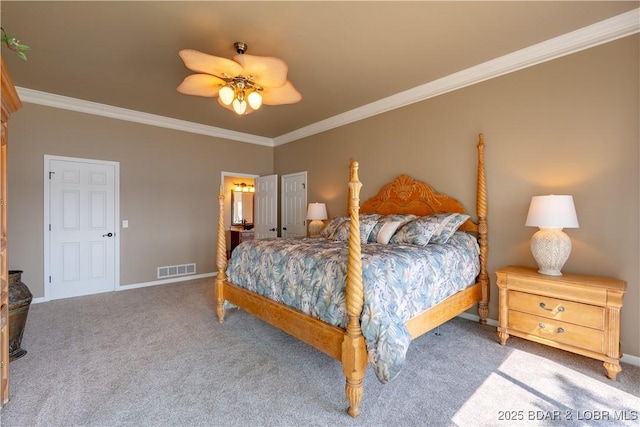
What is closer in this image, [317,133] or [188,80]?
[188,80]

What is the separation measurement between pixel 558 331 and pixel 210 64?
3389 mm

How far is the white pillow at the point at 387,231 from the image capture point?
308 centimetres

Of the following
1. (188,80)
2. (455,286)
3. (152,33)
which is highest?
(152,33)

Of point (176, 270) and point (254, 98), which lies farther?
point (176, 270)

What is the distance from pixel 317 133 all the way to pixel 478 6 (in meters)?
3.17

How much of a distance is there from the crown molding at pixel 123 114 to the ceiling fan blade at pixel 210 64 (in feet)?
9.48

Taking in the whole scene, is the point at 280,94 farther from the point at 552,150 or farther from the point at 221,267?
the point at 552,150

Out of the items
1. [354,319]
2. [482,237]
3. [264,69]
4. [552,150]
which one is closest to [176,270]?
[264,69]

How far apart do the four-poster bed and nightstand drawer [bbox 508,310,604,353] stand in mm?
431

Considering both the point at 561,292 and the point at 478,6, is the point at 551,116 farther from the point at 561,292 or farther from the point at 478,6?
the point at 561,292

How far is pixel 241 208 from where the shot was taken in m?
7.88

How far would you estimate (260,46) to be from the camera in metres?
2.65

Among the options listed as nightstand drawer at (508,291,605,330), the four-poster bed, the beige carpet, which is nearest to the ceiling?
the four-poster bed

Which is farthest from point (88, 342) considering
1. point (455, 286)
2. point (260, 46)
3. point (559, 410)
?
point (559, 410)
